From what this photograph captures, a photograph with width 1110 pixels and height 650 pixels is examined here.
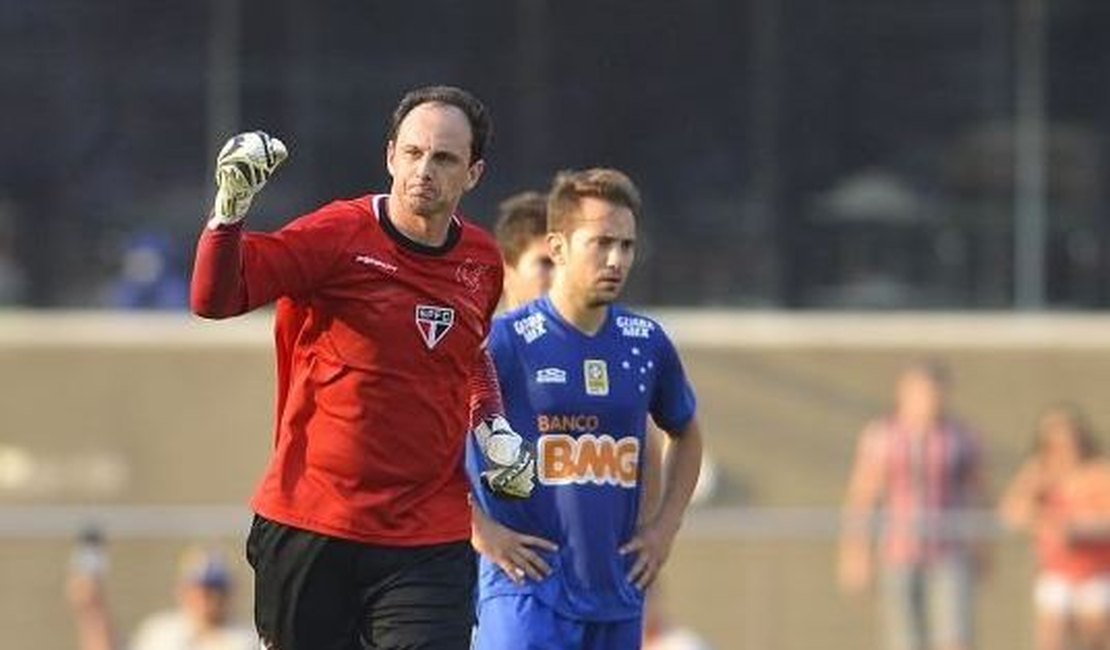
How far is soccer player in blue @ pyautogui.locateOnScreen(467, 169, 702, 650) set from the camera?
866 centimetres

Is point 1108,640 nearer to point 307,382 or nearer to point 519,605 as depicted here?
point 519,605

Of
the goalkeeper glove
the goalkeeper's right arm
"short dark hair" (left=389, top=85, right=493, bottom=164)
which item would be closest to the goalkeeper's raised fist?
the goalkeeper's right arm

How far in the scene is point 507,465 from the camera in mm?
7859

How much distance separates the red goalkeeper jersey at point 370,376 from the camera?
7.55 metres

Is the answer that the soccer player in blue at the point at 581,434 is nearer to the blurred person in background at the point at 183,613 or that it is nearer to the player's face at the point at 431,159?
the player's face at the point at 431,159

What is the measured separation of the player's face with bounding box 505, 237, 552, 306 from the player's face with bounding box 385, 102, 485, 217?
1781 mm

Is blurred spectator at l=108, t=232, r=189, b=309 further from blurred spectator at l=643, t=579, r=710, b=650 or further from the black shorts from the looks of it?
the black shorts

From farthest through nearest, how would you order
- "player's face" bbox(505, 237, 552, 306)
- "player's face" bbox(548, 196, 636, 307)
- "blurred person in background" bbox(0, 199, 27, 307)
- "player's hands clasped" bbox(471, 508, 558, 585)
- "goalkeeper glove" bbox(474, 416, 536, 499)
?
"blurred person in background" bbox(0, 199, 27, 307)
"player's face" bbox(505, 237, 552, 306)
"player's hands clasped" bbox(471, 508, 558, 585)
"player's face" bbox(548, 196, 636, 307)
"goalkeeper glove" bbox(474, 416, 536, 499)

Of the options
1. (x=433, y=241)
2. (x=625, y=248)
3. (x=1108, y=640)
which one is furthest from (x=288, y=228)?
(x=1108, y=640)

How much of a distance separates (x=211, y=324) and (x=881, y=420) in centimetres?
385

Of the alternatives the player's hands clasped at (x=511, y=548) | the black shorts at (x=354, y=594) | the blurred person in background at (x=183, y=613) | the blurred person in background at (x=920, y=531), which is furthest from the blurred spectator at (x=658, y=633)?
the black shorts at (x=354, y=594)

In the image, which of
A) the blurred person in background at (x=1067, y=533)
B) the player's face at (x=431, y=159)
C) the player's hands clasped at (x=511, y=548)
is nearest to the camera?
the player's face at (x=431, y=159)

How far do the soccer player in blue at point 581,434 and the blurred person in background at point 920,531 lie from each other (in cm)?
824

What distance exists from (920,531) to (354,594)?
375 inches
